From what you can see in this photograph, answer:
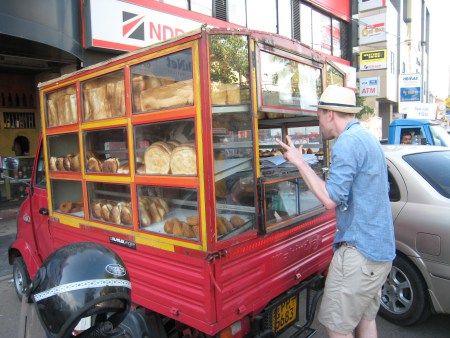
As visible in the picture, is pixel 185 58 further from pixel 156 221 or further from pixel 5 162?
pixel 5 162

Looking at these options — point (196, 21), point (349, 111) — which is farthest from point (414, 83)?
point (349, 111)

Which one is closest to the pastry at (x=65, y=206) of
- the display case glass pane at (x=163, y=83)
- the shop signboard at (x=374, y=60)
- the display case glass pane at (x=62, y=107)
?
the display case glass pane at (x=62, y=107)

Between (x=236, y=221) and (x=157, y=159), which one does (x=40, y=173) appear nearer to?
(x=157, y=159)

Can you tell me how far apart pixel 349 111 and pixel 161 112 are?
112 centimetres

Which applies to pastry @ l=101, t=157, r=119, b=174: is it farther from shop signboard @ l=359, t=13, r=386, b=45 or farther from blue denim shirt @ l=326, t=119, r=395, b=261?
shop signboard @ l=359, t=13, r=386, b=45

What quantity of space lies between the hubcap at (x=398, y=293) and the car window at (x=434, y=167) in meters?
0.83

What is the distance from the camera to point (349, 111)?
2328 mm

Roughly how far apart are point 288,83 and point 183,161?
3.51ft

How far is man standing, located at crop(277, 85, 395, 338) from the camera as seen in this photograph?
2.19 meters

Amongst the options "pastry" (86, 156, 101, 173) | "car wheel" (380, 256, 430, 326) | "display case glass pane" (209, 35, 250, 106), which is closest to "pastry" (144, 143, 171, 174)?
"display case glass pane" (209, 35, 250, 106)

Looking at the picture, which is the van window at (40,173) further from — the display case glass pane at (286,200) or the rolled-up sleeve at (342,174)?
the rolled-up sleeve at (342,174)

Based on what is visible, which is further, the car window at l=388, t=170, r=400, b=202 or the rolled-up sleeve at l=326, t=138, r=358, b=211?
the car window at l=388, t=170, r=400, b=202

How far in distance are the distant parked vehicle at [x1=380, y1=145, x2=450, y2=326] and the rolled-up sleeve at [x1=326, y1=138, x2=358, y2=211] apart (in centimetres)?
150

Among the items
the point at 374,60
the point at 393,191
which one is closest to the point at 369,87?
the point at 374,60
